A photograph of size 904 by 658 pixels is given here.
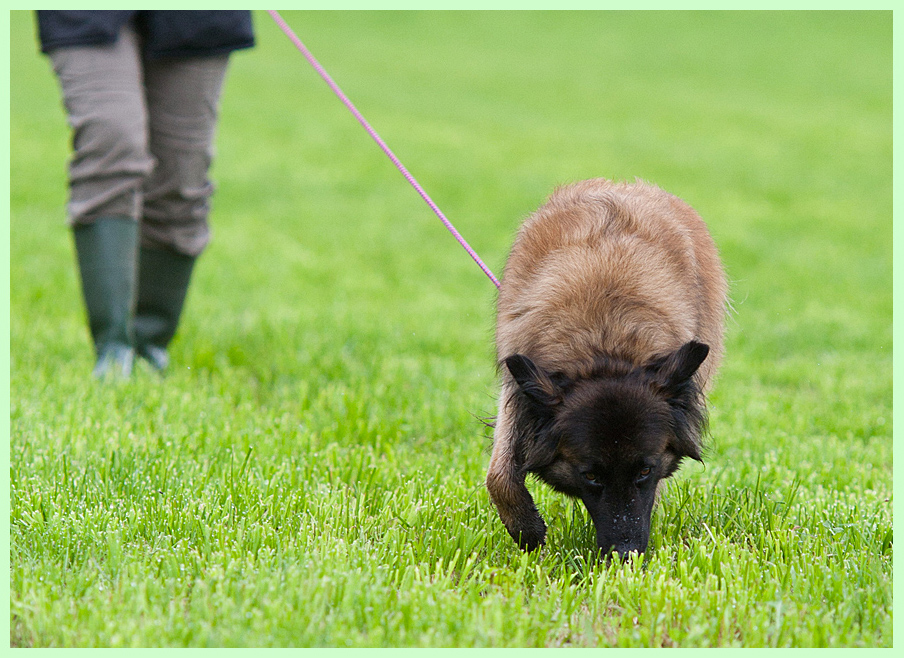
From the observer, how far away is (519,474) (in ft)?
11.2

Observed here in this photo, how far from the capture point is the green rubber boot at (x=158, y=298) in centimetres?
592

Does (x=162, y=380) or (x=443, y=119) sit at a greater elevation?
(x=162, y=380)

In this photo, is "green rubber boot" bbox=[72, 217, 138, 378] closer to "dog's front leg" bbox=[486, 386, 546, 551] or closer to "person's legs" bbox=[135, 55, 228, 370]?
"person's legs" bbox=[135, 55, 228, 370]

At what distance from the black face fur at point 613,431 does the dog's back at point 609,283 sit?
144 mm

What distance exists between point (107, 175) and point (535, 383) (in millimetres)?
3027

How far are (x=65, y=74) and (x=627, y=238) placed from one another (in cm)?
315

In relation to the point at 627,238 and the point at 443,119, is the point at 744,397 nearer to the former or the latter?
the point at 627,238

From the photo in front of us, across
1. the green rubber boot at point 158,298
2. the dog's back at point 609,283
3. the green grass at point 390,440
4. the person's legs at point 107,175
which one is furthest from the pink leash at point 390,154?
the green rubber boot at point 158,298

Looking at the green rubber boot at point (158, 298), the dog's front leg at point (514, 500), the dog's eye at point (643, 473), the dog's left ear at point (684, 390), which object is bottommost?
the green rubber boot at point (158, 298)

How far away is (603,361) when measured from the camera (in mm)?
3270

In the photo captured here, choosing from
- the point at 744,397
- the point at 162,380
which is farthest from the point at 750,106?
the point at 162,380

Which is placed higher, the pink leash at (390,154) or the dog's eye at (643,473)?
the pink leash at (390,154)

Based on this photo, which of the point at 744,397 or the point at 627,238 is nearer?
the point at 627,238

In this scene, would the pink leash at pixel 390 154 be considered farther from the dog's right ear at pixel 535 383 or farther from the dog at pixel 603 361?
the dog's right ear at pixel 535 383
